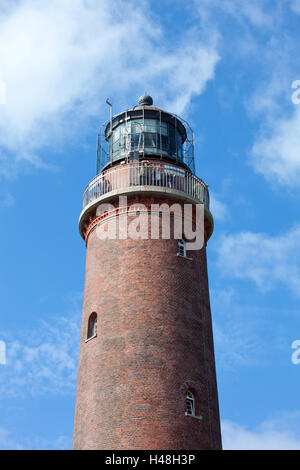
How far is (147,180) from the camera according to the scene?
2752 cm

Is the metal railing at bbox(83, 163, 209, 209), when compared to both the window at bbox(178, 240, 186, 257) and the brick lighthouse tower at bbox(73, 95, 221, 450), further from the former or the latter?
the window at bbox(178, 240, 186, 257)

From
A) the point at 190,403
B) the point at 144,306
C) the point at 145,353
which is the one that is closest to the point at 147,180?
the point at 144,306

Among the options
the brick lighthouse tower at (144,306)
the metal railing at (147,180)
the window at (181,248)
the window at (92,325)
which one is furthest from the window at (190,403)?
the metal railing at (147,180)

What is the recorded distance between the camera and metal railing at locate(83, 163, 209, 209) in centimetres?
2756

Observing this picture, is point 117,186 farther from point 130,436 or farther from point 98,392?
point 130,436

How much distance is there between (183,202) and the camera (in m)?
27.6

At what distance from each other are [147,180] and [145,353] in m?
7.20

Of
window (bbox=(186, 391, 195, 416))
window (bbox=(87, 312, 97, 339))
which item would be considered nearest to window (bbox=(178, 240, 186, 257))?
window (bbox=(87, 312, 97, 339))

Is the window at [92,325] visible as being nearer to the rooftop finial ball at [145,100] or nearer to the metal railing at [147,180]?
the metal railing at [147,180]

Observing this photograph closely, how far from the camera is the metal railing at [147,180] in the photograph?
90.4 feet

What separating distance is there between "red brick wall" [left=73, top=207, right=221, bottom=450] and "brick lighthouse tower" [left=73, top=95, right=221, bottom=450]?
4 cm

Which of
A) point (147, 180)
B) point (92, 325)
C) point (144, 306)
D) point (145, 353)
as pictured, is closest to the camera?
point (145, 353)

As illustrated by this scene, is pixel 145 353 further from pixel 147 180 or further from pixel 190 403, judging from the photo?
pixel 147 180
